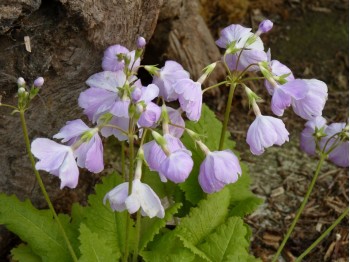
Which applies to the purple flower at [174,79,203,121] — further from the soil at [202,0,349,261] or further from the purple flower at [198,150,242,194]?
the soil at [202,0,349,261]

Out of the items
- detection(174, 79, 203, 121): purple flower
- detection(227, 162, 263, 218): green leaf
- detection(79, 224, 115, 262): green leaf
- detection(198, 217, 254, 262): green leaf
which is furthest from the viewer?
detection(227, 162, 263, 218): green leaf

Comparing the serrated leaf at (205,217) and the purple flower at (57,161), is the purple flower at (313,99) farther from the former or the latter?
the purple flower at (57,161)

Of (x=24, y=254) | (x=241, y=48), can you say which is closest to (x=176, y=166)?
(x=241, y=48)

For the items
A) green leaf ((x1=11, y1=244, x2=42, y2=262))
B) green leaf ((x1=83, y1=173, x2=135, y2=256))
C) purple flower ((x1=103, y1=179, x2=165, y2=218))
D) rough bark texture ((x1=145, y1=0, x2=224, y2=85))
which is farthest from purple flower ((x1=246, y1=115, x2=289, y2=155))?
rough bark texture ((x1=145, y1=0, x2=224, y2=85))

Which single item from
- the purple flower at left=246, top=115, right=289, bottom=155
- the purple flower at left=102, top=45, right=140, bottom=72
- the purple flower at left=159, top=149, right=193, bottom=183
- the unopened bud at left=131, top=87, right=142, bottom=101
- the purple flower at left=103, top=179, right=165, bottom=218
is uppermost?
the unopened bud at left=131, top=87, right=142, bottom=101

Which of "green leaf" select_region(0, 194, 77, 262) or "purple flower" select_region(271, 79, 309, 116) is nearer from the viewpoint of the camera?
"purple flower" select_region(271, 79, 309, 116)

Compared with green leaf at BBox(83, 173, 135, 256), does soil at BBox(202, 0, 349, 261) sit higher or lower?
lower

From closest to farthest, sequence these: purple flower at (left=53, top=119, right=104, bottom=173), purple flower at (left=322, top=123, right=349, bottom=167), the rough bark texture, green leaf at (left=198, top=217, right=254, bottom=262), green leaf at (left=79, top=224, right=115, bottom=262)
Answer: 1. purple flower at (left=53, top=119, right=104, bottom=173)
2. green leaf at (left=79, top=224, right=115, bottom=262)
3. green leaf at (left=198, top=217, right=254, bottom=262)
4. purple flower at (left=322, top=123, right=349, bottom=167)
5. the rough bark texture

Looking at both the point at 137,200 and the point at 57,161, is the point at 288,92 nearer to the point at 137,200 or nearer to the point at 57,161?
the point at 137,200
